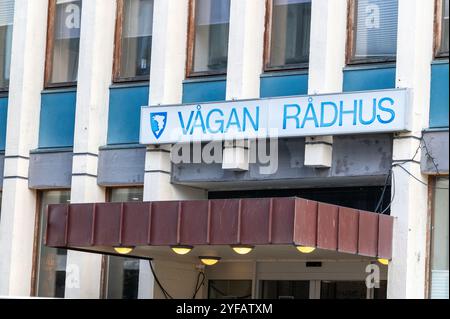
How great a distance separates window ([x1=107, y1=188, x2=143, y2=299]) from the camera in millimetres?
23203

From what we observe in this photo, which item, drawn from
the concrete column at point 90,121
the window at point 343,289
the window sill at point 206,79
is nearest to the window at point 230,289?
the window at point 343,289

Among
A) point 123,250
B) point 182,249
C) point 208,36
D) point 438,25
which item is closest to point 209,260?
point 123,250

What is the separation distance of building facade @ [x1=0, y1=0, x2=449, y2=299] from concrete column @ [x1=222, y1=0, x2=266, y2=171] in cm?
3

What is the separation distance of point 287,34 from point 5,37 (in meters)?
6.44

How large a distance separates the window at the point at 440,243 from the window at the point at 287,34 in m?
3.31

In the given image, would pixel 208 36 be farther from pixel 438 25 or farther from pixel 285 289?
pixel 285 289

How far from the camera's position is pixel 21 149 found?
24.1 meters

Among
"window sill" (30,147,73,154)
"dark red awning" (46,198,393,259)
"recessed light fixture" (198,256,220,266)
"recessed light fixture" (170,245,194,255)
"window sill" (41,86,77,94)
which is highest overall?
"window sill" (41,86,77,94)

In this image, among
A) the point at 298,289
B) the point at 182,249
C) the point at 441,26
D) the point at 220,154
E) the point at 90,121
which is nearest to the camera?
the point at 182,249

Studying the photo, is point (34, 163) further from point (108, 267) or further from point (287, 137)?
point (287, 137)

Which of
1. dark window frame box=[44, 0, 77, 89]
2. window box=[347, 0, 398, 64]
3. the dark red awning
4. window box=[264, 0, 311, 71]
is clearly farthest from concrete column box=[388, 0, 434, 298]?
dark window frame box=[44, 0, 77, 89]

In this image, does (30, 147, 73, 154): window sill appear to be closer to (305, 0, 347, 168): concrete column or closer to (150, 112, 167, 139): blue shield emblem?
(150, 112, 167, 139): blue shield emblem

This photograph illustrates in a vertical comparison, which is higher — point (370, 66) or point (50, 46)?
point (50, 46)
